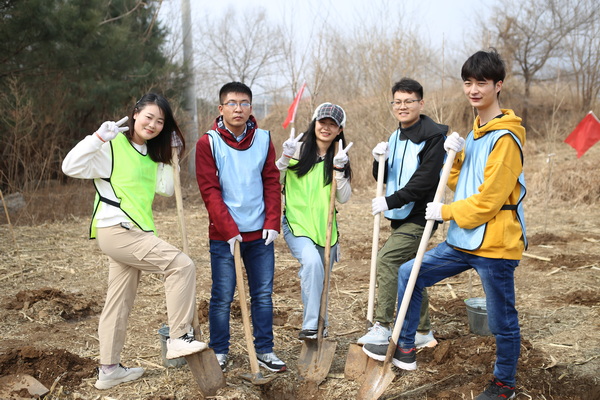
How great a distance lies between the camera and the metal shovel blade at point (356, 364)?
146 inches

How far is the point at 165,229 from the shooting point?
31.9 feet

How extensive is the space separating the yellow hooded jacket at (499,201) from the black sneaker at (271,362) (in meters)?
1.62

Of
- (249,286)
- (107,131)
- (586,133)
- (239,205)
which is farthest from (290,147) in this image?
(586,133)

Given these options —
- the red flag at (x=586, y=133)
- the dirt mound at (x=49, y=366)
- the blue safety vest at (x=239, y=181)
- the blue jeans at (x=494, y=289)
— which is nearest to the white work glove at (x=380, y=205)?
the blue jeans at (x=494, y=289)

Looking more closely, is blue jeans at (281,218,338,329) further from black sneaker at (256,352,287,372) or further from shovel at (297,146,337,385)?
black sneaker at (256,352,287,372)

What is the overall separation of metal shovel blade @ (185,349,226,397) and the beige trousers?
195mm

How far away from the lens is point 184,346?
3.39 metres

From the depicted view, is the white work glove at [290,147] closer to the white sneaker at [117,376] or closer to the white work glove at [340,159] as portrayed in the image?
the white work glove at [340,159]

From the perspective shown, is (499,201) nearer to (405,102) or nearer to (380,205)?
(380,205)

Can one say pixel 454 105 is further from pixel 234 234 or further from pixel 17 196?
pixel 234 234

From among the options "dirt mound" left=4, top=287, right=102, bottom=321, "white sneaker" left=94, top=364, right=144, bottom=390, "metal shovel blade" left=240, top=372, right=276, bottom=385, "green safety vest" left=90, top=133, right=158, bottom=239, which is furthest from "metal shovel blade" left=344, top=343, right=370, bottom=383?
"dirt mound" left=4, top=287, right=102, bottom=321

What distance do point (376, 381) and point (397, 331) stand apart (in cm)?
36

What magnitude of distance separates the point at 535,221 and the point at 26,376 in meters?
9.15

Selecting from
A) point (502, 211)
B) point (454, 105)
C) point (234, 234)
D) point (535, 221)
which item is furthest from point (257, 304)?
point (454, 105)
